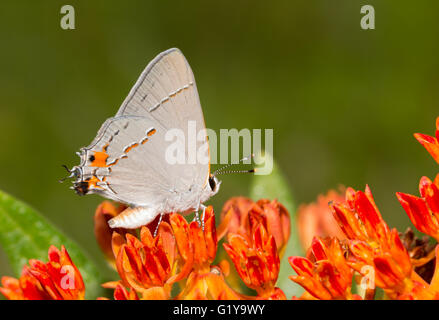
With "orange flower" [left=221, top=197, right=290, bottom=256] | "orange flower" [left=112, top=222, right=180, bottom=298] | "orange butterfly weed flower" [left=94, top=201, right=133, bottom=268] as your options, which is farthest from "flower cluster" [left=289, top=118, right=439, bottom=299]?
"orange butterfly weed flower" [left=94, top=201, right=133, bottom=268]

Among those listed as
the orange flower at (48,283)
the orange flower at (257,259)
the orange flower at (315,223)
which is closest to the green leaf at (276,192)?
the orange flower at (315,223)

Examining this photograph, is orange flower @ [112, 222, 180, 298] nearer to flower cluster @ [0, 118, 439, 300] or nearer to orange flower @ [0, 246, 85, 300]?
flower cluster @ [0, 118, 439, 300]

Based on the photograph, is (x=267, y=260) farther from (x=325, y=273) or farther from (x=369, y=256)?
(x=369, y=256)

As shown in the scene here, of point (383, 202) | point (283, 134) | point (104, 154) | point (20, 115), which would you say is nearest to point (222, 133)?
point (283, 134)

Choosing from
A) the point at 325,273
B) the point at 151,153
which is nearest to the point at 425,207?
the point at 325,273

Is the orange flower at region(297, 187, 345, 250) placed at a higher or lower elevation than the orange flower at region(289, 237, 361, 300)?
lower

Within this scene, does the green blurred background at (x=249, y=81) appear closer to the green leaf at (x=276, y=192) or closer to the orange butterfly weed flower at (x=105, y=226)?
the green leaf at (x=276, y=192)
